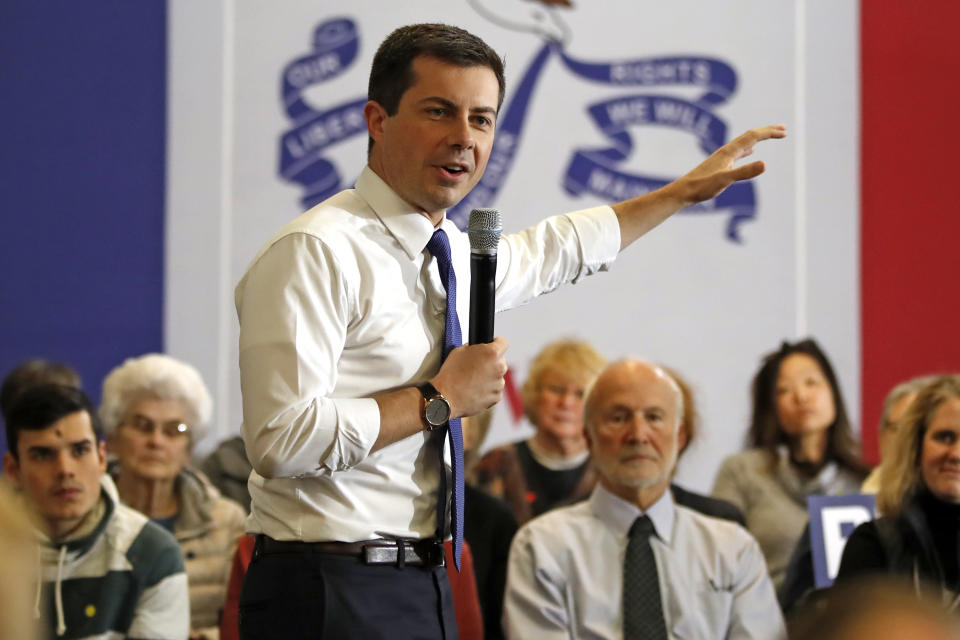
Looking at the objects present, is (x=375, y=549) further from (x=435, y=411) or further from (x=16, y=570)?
(x=16, y=570)

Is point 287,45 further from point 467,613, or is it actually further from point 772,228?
point 467,613

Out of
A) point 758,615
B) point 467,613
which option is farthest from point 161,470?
point 758,615

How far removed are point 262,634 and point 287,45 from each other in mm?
4252

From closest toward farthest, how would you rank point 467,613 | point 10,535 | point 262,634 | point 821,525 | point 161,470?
point 10,535, point 262,634, point 467,613, point 821,525, point 161,470

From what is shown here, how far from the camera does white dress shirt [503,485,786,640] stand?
2.94 meters

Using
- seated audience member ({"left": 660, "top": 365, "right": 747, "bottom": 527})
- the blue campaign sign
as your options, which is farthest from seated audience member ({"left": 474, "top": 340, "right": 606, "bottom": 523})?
the blue campaign sign

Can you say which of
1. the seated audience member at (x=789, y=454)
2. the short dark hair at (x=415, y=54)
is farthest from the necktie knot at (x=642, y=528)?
the short dark hair at (x=415, y=54)

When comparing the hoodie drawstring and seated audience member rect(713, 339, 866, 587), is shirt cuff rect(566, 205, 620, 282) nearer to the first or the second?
the hoodie drawstring

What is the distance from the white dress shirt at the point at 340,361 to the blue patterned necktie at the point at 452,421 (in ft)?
0.05

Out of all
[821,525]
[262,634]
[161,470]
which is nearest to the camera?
[262,634]

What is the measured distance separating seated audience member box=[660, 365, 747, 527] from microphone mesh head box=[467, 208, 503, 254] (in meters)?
1.87

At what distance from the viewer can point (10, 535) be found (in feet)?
2.68

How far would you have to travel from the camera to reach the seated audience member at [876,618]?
3.01 ft

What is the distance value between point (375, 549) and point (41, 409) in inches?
58.6
